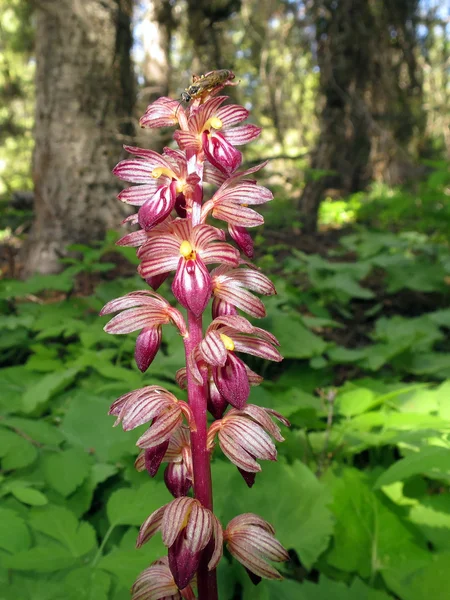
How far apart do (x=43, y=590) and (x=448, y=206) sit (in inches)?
225

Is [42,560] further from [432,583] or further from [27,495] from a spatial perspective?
Answer: [432,583]

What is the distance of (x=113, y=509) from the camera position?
66.8 inches

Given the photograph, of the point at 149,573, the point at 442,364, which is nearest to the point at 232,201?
the point at 149,573

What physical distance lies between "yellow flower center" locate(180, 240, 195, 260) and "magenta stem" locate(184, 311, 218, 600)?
0.41 feet

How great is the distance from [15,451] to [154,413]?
928mm

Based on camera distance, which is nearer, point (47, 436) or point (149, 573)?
point (149, 573)

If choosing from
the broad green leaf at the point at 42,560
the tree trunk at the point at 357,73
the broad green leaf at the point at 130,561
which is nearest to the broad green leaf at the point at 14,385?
the broad green leaf at the point at 42,560

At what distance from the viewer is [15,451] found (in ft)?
5.92

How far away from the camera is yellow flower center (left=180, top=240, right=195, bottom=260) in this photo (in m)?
1.15

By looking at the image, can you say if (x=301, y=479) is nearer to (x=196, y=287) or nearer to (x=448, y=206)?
(x=196, y=287)

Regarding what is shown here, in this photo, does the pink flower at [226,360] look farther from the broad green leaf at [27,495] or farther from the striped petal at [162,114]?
the broad green leaf at [27,495]

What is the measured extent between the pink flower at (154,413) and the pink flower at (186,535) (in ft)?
0.48

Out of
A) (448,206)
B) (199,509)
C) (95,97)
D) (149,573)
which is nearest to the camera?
(199,509)

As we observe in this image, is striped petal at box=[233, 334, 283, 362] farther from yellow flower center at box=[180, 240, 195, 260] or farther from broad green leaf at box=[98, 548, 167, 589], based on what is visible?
broad green leaf at box=[98, 548, 167, 589]
